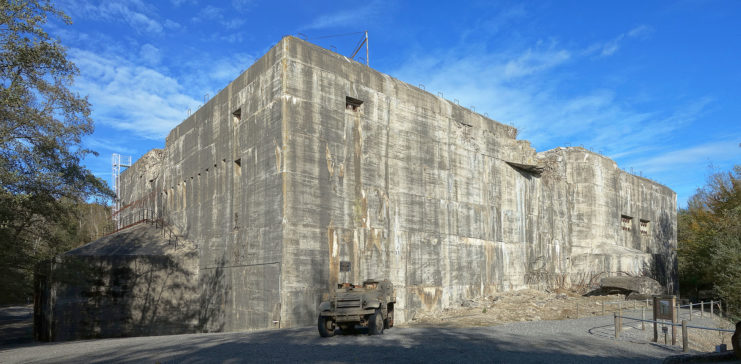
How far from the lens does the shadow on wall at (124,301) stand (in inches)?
1011

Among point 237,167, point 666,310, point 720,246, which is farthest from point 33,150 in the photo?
point 720,246

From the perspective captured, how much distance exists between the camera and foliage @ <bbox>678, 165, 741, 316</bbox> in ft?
99.7

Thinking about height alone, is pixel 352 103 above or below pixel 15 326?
above

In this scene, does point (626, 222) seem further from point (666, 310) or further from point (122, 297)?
point (122, 297)

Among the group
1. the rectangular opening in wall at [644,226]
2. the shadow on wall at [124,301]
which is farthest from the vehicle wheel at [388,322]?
the rectangular opening in wall at [644,226]

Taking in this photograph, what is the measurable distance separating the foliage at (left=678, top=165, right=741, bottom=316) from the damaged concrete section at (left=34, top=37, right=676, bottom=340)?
664 centimetres

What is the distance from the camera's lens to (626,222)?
47.8 m

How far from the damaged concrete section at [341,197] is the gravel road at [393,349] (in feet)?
18.7

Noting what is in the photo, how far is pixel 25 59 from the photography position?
17750 millimetres

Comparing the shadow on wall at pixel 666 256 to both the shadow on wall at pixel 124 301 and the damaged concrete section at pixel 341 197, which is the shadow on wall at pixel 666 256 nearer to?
the damaged concrete section at pixel 341 197

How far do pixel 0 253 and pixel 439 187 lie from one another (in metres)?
21.3

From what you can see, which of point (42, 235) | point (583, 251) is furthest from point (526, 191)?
point (42, 235)

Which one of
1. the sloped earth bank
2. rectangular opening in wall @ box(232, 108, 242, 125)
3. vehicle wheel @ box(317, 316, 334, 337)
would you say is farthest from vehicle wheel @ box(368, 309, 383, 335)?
rectangular opening in wall @ box(232, 108, 242, 125)

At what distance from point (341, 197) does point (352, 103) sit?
17.0ft
